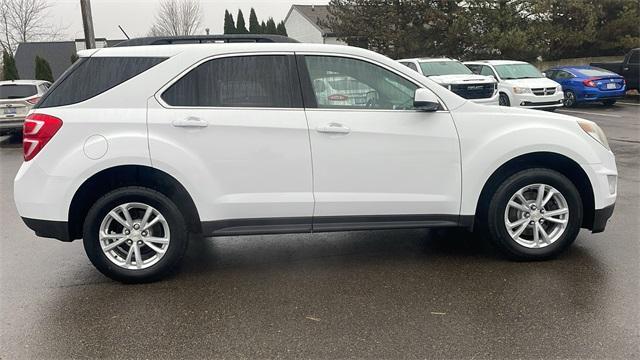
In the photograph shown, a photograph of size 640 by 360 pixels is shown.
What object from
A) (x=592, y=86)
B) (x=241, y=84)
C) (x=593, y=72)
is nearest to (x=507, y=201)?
(x=241, y=84)

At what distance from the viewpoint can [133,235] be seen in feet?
13.8

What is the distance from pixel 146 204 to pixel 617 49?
3195cm

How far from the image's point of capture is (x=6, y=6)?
4919 cm

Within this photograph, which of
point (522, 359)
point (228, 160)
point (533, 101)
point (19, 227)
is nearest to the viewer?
point (522, 359)

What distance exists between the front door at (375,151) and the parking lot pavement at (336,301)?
1.71ft

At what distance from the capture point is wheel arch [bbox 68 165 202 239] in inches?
163

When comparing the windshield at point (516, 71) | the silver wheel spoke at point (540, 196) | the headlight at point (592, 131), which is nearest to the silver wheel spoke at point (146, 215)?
the silver wheel spoke at point (540, 196)

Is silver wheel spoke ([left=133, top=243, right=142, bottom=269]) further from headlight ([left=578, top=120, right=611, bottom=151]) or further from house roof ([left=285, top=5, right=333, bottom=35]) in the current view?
house roof ([left=285, top=5, right=333, bottom=35])

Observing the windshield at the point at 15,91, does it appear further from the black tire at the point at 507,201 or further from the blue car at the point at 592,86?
the blue car at the point at 592,86

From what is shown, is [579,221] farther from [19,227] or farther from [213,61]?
[19,227]

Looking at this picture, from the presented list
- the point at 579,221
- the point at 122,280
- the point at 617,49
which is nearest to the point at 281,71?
the point at 122,280

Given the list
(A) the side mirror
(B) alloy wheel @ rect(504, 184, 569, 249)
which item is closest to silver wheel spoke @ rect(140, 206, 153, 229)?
(A) the side mirror

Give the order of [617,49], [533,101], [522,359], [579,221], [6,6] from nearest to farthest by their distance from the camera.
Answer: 1. [522,359]
2. [579,221]
3. [533,101]
4. [617,49]
5. [6,6]

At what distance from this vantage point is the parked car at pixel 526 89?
53.5ft
